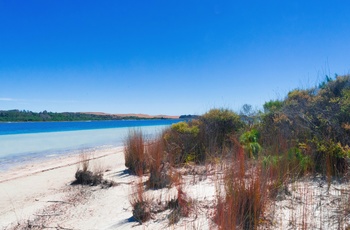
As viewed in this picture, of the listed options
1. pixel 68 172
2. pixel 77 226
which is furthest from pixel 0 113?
pixel 77 226

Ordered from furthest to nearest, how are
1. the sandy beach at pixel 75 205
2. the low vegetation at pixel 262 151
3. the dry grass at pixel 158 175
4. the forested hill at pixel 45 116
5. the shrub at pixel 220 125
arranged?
the forested hill at pixel 45 116
the shrub at pixel 220 125
the dry grass at pixel 158 175
the sandy beach at pixel 75 205
the low vegetation at pixel 262 151

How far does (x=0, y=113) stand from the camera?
246ft

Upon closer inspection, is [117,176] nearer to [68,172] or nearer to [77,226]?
[68,172]

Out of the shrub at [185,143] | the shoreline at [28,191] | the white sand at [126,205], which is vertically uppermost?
the shrub at [185,143]

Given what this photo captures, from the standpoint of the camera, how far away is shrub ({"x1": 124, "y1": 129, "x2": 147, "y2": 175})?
→ 22.0ft

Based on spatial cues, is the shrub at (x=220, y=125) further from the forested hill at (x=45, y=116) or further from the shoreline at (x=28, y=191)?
the forested hill at (x=45, y=116)

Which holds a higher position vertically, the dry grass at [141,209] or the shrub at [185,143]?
the shrub at [185,143]

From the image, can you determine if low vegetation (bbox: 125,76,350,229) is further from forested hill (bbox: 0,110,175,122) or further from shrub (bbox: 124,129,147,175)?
forested hill (bbox: 0,110,175,122)

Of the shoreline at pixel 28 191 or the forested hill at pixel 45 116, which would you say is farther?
the forested hill at pixel 45 116

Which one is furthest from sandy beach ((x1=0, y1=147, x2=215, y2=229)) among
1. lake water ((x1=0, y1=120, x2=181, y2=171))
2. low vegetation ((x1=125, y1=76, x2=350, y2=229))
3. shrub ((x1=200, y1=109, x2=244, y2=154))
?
shrub ((x1=200, y1=109, x2=244, y2=154))

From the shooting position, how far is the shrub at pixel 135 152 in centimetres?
671

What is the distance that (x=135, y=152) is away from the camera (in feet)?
22.9

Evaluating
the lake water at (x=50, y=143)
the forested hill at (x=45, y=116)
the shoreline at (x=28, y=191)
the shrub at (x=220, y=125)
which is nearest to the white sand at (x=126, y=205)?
the shoreline at (x=28, y=191)

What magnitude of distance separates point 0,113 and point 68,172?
8058cm
